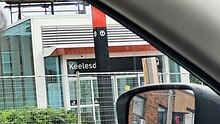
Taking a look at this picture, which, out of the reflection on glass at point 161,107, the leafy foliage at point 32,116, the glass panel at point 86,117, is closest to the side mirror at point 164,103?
the reflection on glass at point 161,107

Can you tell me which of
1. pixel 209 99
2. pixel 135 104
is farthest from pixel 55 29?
pixel 209 99

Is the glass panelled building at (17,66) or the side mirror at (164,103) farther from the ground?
the glass panelled building at (17,66)

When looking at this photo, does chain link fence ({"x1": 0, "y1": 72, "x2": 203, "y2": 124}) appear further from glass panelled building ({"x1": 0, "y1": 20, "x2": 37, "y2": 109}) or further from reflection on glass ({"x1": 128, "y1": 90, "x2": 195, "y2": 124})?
reflection on glass ({"x1": 128, "y1": 90, "x2": 195, "y2": 124})

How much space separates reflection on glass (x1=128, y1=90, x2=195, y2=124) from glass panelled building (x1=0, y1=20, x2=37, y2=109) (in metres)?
1.07

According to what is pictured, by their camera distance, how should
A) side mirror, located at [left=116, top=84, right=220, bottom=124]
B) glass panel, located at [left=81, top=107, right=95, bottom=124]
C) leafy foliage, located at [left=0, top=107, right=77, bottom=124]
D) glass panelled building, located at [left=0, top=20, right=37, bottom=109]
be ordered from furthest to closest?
1. leafy foliage, located at [left=0, top=107, right=77, bottom=124]
2. glass panel, located at [left=81, top=107, right=95, bottom=124]
3. glass panelled building, located at [left=0, top=20, right=37, bottom=109]
4. side mirror, located at [left=116, top=84, right=220, bottom=124]

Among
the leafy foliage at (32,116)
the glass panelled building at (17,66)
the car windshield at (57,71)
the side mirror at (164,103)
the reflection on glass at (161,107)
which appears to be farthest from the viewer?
the leafy foliage at (32,116)

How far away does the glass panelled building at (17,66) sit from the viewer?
7.67 ft

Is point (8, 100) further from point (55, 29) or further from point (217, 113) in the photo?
point (217, 113)

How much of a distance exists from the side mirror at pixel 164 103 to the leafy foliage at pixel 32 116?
2207 mm

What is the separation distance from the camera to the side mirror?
0.51 meters

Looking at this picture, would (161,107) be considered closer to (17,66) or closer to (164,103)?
(164,103)

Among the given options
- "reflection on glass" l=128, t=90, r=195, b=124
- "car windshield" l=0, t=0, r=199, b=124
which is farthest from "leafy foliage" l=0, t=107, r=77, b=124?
"reflection on glass" l=128, t=90, r=195, b=124

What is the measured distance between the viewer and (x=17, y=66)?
2885 millimetres

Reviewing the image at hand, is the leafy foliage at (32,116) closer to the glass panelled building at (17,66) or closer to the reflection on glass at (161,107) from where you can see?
the glass panelled building at (17,66)
